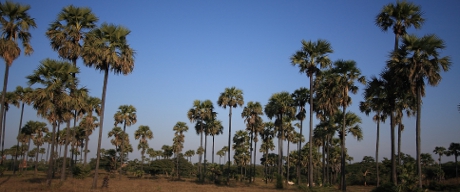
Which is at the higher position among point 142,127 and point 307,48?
point 307,48

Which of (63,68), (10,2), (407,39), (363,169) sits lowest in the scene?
(363,169)

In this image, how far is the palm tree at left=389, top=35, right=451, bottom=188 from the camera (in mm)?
23797

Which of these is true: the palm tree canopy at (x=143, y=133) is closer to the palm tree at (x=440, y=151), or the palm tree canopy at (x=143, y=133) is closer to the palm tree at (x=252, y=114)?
the palm tree at (x=252, y=114)

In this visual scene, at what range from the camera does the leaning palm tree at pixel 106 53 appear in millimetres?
26859

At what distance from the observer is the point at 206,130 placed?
198 feet

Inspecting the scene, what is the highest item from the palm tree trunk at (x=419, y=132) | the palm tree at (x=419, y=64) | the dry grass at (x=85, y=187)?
the palm tree at (x=419, y=64)

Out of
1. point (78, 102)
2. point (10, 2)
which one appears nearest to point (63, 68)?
point (78, 102)

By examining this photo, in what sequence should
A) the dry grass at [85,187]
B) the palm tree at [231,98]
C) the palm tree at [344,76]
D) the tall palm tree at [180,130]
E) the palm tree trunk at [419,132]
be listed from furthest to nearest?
the tall palm tree at [180,130] → the palm tree at [231,98] → the palm tree at [344,76] → the dry grass at [85,187] → the palm tree trunk at [419,132]

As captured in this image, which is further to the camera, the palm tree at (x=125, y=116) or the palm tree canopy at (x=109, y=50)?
the palm tree at (x=125, y=116)

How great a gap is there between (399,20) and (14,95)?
49.4 meters

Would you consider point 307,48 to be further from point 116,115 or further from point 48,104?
point 116,115

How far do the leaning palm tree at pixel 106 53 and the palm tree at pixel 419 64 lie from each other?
70.0 ft

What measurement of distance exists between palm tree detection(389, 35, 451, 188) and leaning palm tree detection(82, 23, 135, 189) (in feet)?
70.0

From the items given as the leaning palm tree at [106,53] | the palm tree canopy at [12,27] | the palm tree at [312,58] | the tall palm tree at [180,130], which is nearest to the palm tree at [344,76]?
the palm tree at [312,58]
